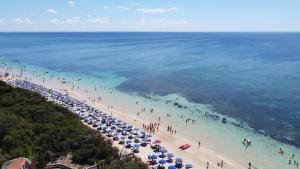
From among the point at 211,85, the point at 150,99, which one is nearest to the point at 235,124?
the point at 150,99

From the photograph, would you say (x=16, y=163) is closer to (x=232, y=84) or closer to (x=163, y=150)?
(x=163, y=150)

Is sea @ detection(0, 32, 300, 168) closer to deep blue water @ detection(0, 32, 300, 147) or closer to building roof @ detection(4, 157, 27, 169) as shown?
deep blue water @ detection(0, 32, 300, 147)

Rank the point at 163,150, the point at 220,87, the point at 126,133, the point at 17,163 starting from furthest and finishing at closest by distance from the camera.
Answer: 1. the point at 220,87
2. the point at 126,133
3. the point at 163,150
4. the point at 17,163

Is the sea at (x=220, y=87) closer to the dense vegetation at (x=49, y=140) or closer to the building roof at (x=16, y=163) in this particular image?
the dense vegetation at (x=49, y=140)

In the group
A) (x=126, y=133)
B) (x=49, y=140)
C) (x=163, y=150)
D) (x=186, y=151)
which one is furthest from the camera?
(x=126, y=133)

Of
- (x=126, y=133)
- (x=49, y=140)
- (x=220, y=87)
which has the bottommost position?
(x=126, y=133)

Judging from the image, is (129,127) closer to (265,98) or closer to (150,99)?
(150,99)

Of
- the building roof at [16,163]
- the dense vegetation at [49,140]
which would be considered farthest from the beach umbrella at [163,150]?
the building roof at [16,163]

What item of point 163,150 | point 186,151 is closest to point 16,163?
point 163,150

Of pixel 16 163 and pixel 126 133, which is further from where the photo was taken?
pixel 126 133
